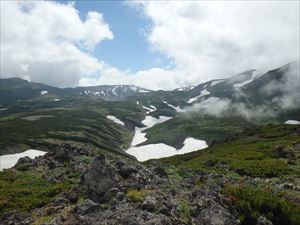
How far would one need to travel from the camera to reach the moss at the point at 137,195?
56.6 feet

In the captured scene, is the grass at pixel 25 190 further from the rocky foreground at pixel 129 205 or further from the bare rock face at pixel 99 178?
the bare rock face at pixel 99 178

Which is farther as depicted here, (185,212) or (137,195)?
(137,195)

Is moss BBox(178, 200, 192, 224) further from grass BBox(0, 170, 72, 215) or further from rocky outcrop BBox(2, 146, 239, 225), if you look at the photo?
grass BBox(0, 170, 72, 215)

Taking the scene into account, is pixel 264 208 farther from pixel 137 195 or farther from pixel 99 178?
pixel 99 178

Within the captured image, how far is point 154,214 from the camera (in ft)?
50.4

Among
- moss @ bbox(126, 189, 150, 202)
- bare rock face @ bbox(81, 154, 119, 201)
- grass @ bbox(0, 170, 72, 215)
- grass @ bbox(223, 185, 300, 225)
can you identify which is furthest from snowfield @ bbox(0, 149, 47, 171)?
grass @ bbox(223, 185, 300, 225)

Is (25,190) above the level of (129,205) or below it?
below

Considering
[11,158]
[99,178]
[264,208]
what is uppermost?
[99,178]

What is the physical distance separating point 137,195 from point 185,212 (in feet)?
7.49

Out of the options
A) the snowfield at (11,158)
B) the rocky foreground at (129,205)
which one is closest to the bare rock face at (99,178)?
the rocky foreground at (129,205)

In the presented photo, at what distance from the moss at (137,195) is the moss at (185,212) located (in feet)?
5.32

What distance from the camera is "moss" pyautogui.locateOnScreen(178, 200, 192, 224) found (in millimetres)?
16052

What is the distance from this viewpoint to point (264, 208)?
1795 cm

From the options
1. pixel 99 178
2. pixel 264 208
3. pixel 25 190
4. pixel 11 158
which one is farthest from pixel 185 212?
pixel 11 158
